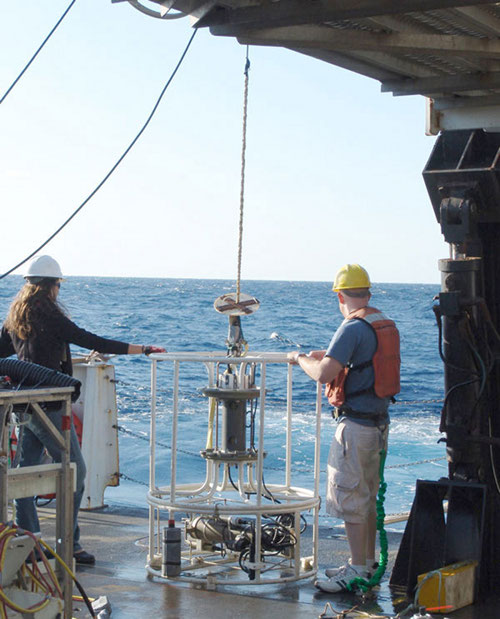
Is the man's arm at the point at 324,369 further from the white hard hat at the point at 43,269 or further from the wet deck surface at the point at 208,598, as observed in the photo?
the white hard hat at the point at 43,269

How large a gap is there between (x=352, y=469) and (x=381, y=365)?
617 mm

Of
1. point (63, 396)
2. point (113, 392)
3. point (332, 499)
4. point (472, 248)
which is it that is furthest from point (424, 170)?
point (113, 392)

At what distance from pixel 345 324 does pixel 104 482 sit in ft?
11.5

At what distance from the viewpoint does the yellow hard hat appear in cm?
564

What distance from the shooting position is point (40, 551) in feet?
14.1

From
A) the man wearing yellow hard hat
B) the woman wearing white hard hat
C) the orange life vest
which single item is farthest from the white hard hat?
the orange life vest

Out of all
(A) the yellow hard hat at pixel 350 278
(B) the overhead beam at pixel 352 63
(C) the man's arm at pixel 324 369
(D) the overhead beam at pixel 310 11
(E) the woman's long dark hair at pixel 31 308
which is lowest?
(C) the man's arm at pixel 324 369

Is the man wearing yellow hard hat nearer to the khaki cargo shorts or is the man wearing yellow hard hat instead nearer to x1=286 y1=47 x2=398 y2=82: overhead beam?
the khaki cargo shorts

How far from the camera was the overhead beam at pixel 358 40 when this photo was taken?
5.01 m

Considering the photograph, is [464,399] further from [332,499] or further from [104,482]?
[104,482]

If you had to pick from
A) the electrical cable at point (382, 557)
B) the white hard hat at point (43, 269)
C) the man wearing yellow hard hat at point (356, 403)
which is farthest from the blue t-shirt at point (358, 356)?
the white hard hat at point (43, 269)

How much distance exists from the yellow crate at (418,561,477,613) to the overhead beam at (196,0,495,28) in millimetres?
2892

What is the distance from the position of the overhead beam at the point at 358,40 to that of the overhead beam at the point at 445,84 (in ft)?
1.24

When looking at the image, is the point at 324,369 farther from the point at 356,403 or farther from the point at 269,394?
the point at 269,394
